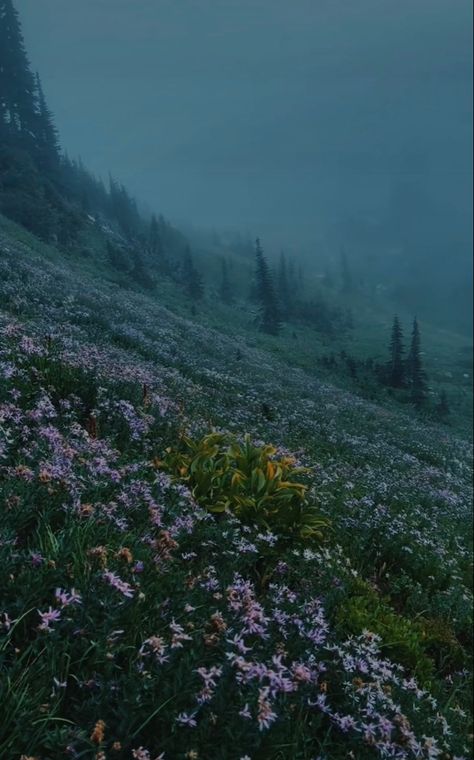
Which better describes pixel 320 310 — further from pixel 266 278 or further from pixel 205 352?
pixel 205 352

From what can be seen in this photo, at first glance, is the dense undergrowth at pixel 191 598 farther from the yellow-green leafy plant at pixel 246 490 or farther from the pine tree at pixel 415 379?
the pine tree at pixel 415 379

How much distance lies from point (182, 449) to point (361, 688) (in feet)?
13.1

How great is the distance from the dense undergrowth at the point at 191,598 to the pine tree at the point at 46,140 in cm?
5481

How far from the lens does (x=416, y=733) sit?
3.31m

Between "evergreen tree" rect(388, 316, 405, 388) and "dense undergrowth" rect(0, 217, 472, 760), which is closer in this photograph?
Result: "dense undergrowth" rect(0, 217, 472, 760)

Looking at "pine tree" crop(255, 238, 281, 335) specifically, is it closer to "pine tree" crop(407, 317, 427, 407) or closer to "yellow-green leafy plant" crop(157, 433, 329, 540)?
"pine tree" crop(407, 317, 427, 407)

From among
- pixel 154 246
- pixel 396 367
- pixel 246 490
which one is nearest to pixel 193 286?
pixel 154 246

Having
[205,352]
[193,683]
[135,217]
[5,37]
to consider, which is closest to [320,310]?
[135,217]

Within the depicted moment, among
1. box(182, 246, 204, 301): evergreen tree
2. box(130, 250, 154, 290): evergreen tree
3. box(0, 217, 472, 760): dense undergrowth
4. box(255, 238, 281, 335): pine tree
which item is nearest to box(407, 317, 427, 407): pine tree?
box(255, 238, 281, 335): pine tree

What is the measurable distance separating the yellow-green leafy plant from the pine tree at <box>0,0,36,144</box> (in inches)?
2056

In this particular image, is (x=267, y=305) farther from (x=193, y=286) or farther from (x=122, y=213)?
(x=122, y=213)

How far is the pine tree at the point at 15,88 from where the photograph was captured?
46031 mm

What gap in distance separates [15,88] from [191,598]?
58.1 meters

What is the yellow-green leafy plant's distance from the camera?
5.57 metres
